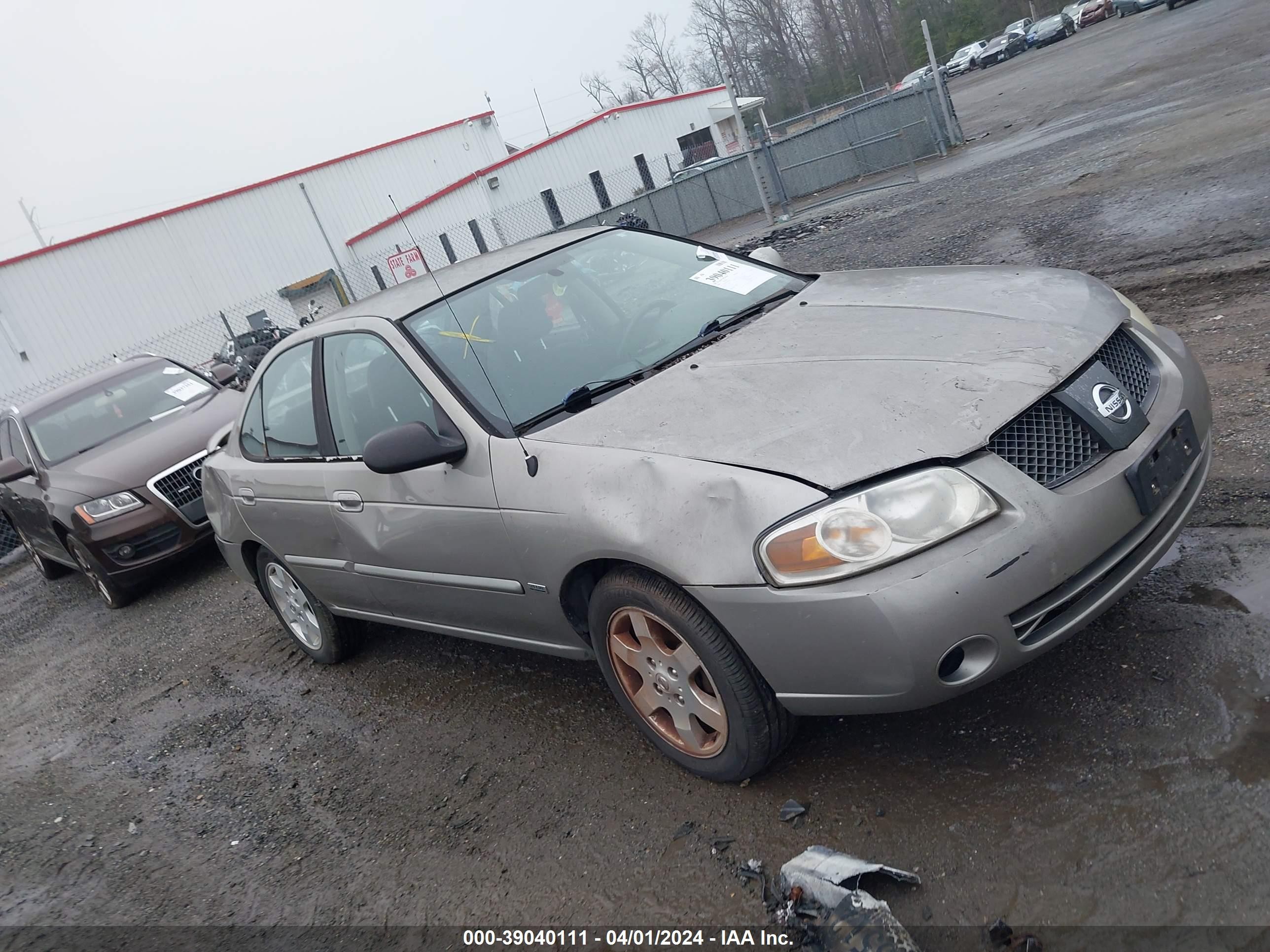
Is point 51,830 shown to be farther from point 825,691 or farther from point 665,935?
point 825,691

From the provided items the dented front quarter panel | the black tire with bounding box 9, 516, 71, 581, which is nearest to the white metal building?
the black tire with bounding box 9, 516, 71, 581

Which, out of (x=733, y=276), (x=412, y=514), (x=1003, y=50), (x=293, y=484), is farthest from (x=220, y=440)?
(x=1003, y=50)

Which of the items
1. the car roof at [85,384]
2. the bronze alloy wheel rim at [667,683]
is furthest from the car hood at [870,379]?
the car roof at [85,384]

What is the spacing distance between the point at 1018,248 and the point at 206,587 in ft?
23.9

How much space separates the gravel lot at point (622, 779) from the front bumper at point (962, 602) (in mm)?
395

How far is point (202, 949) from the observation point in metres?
3.15

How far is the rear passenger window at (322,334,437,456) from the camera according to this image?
368 cm

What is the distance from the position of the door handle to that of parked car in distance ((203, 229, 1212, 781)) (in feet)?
0.06

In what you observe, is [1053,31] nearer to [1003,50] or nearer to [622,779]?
[1003,50]

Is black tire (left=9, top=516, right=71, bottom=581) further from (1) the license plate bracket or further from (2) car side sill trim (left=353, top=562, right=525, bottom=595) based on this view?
(1) the license plate bracket

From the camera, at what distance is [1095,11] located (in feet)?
149

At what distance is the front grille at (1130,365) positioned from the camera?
9.58 feet

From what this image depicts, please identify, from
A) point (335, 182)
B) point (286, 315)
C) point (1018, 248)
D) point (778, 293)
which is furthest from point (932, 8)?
point (778, 293)

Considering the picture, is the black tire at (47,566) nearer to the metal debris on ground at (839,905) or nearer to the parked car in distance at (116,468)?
the parked car in distance at (116,468)
